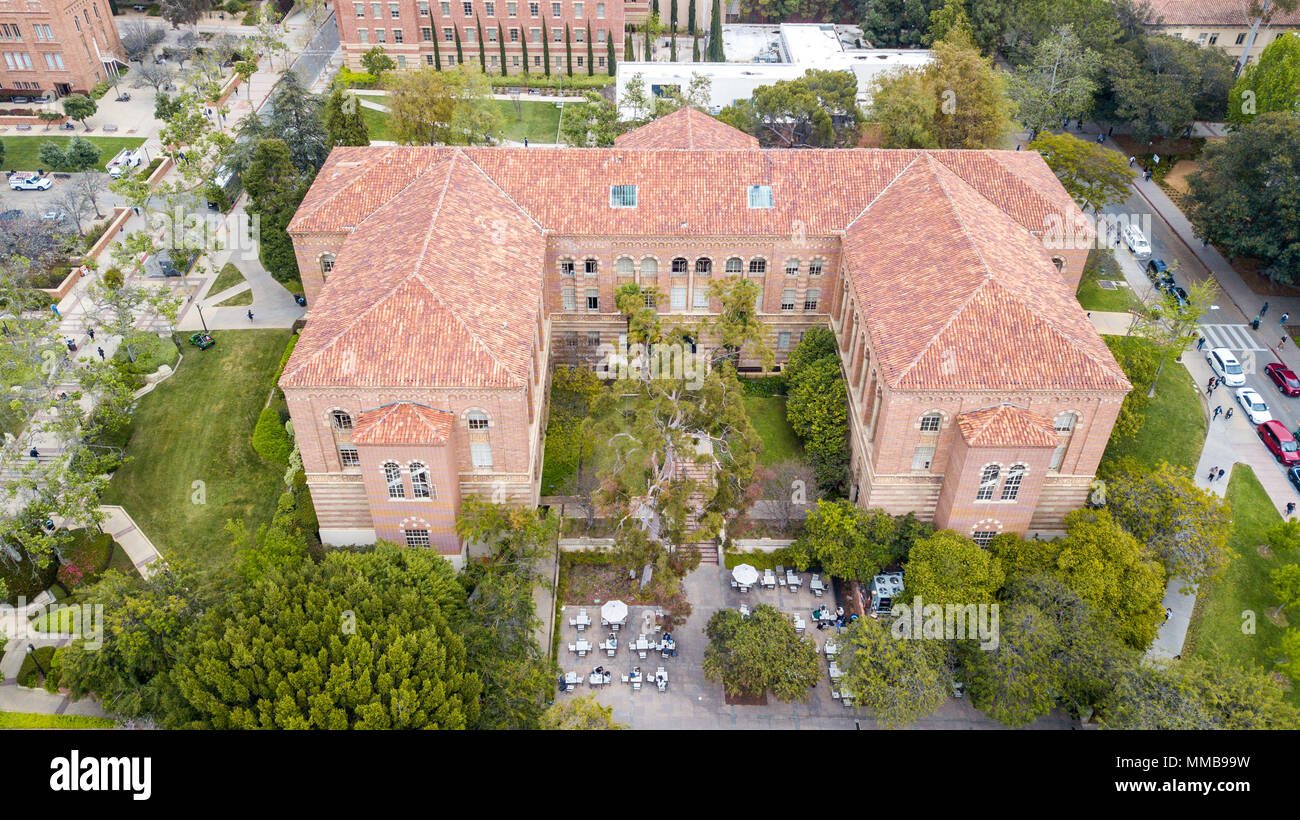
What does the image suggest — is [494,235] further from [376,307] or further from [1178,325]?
[1178,325]

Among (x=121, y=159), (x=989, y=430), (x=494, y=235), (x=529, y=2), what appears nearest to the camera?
(x=989, y=430)

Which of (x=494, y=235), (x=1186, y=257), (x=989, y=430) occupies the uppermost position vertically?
(x=494, y=235)

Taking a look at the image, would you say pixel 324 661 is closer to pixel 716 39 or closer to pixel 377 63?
pixel 377 63

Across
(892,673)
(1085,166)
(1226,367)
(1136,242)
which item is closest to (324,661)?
(892,673)

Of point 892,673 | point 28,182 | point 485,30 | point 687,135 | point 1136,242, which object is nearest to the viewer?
point 892,673

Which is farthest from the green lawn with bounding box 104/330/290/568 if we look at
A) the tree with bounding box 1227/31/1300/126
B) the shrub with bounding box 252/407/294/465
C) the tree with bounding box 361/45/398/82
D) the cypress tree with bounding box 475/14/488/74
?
the tree with bounding box 1227/31/1300/126

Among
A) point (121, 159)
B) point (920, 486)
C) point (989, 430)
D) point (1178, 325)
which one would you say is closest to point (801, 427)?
point (920, 486)
